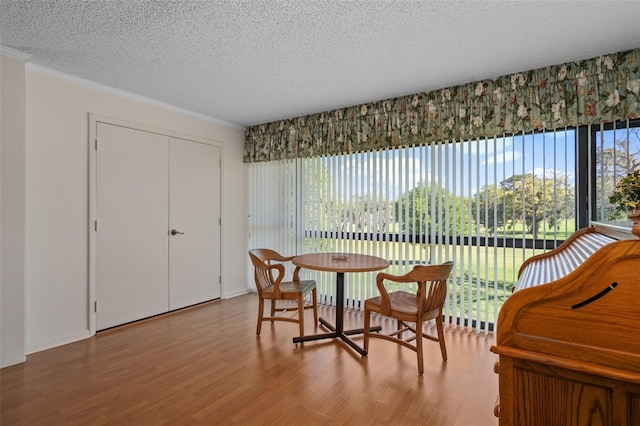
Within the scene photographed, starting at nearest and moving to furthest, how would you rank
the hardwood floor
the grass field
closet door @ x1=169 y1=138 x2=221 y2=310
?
the hardwood floor, the grass field, closet door @ x1=169 y1=138 x2=221 y2=310

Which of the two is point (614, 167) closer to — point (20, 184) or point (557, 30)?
point (557, 30)

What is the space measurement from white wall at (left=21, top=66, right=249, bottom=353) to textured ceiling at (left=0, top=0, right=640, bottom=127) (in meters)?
0.21

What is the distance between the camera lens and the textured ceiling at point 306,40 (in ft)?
6.51

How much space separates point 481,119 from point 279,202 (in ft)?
9.12

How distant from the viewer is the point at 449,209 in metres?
3.30

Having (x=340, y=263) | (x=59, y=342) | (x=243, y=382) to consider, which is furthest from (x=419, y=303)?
(x=59, y=342)

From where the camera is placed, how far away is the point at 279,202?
4.61 metres

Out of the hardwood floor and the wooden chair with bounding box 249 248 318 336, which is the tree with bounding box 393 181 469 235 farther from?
the wooden chair with bounding box 249 248 318 336

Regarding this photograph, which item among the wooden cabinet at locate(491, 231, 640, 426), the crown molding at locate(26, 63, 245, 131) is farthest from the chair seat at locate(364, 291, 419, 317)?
the crown molding at locate(26, 63, 245, 131)

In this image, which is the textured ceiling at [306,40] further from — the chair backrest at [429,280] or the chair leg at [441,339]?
the chair leg at [441,339]

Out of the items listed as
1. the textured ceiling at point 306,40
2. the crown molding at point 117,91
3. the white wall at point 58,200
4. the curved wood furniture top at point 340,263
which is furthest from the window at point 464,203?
the white wall at point 58,200

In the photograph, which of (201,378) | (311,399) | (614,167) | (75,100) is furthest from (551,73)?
(75,100)

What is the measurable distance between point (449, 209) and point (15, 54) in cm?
409

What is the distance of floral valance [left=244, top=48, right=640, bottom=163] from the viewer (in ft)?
8.33
